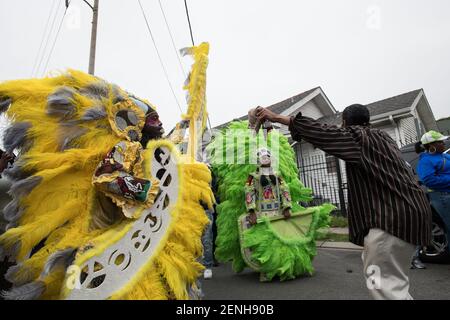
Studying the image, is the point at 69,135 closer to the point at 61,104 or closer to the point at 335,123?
the point at 61,104

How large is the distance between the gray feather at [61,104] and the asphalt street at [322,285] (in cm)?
238

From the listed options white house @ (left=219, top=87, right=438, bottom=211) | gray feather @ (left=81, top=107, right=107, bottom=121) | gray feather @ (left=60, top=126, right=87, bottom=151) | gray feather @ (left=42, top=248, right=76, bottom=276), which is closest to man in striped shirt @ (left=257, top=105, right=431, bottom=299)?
gray feather @ (left=81, top=107, right=107, bottom=121)

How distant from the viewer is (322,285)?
3.93 m

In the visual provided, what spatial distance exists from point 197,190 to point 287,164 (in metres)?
2.66

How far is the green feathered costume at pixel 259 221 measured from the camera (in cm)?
419

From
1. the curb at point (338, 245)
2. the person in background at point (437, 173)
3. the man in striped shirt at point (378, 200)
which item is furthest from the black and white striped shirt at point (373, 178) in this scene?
the curb at point (338, 245)

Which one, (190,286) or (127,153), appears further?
(190,286)

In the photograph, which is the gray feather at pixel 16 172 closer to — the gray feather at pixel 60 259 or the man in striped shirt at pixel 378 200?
the gray feather at pixel 60 259

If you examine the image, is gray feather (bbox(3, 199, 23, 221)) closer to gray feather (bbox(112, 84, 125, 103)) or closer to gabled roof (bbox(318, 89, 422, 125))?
gray feather (bbox(112, 84, 125, 103))

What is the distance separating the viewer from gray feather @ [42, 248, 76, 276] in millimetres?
1937

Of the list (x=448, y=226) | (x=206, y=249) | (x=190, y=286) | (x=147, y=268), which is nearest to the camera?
(x=147, y=268)
